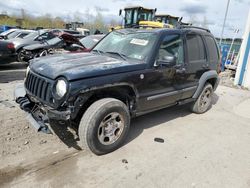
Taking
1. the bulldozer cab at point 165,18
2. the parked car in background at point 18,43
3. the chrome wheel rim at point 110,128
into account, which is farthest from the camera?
the bulldozer cab at point 165,18

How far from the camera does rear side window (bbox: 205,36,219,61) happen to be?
526 cm

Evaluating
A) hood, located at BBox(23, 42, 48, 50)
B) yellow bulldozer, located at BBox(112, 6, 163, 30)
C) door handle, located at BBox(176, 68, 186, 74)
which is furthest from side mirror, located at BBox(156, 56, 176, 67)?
yellow bulldozer, located at BBox(112, 6, 163, 30)

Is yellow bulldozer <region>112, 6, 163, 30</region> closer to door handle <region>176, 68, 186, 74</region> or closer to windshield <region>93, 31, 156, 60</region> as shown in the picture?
windshield <region>93, 31, 156, 60</region>

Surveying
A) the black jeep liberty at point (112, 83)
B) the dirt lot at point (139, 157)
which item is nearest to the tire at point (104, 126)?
the black jeep liberty at point (112, 83)

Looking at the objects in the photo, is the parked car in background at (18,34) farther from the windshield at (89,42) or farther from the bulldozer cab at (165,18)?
the bulldozer cab at (165,18)

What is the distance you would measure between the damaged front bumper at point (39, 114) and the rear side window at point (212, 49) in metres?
3.82

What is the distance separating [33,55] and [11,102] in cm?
534

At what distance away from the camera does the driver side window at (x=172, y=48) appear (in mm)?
3964

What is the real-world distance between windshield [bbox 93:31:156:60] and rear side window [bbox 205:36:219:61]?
75.3 inches

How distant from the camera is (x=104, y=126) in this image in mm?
3352

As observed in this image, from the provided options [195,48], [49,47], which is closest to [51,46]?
[49,47]

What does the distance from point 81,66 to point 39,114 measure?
0.98 m

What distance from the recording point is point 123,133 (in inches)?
142

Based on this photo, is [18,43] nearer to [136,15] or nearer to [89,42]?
[89,42]
